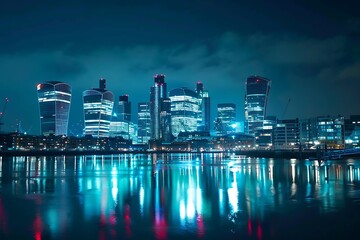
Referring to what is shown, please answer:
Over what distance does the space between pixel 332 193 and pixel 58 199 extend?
20.9m

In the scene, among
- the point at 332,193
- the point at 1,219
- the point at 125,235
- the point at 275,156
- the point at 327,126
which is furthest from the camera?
the point at 327,126

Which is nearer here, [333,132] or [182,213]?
[182,213]

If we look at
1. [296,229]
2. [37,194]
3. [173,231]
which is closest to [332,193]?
[296,229]

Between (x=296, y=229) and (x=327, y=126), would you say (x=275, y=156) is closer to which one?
(x=327, y=126)

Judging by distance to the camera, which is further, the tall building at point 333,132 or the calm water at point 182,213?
the tall building at point 333,132

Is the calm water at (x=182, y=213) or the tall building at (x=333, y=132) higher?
the tall building at (x=333, y=132)

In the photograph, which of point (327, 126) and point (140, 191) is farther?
point (327, 126)

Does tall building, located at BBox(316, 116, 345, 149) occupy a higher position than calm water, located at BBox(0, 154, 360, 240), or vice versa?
tall building, located at BBox(316, 116, 345, 149)

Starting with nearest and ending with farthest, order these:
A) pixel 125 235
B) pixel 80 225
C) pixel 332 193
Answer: pixel 125 235 → pixel 80 225 → pixel 332 193

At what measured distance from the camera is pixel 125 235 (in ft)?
57.2

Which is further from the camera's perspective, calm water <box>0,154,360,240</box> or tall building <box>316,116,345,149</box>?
tall building <box>316,116,345,149</box>

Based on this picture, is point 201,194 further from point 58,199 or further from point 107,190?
point 58,199

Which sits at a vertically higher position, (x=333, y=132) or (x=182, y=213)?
(x=333, y=132)

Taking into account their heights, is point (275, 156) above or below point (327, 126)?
below
